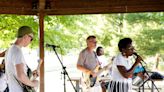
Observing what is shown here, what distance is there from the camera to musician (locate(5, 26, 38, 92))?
260cm

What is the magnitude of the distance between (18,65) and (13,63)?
5 centimetres

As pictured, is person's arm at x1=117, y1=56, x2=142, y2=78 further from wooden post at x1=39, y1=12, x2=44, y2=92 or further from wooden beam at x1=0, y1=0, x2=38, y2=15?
wooden beam at x1=0, y1=0, x2=38, y2=15

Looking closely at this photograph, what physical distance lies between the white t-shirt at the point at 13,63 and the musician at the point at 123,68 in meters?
1.09

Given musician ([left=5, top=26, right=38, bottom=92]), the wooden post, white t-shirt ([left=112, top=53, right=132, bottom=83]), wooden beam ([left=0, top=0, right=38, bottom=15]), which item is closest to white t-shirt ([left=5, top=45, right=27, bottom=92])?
musician ([left=5, top=26, right=38, bottom=92])

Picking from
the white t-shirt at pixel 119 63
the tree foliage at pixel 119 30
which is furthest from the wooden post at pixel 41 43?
the white t-shirt at pixel 119 63

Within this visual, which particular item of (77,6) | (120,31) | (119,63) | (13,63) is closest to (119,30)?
(120,31)

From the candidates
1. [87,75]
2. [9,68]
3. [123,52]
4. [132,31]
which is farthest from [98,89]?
[132,31]

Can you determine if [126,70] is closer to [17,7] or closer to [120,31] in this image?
[17,7]

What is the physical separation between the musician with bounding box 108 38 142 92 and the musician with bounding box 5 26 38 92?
1.00 metres

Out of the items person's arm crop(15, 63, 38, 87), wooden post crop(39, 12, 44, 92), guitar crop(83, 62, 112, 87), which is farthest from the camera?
wooden post crop(39, 12, 44, 92)

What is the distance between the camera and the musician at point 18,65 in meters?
2.60

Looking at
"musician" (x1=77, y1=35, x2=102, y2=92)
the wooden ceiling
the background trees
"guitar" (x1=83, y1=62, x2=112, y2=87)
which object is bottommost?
"guitar" (x1=83, y1=62, x2=112, y2=87)

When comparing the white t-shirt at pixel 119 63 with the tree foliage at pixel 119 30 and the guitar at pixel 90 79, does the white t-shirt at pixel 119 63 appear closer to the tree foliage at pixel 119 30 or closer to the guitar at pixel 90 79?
the guitar at pixel 90 79

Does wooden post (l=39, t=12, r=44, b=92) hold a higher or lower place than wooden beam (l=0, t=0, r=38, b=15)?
lower
